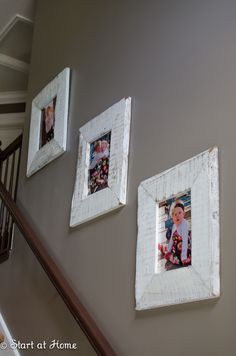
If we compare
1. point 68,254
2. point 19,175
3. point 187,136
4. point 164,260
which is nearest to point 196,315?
point 164,260

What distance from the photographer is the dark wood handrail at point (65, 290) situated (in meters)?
2.00

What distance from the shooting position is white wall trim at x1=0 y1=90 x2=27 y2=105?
18.3ft

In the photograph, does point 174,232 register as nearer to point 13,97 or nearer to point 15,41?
point 15,41

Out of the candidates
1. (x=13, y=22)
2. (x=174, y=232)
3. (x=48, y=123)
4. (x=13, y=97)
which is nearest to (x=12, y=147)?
(x=48, y=123)

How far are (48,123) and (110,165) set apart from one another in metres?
0.93

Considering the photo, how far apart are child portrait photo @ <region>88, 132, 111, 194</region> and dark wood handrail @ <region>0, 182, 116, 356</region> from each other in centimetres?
42

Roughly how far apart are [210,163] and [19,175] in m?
1.94

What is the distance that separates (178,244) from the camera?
6.33 ft

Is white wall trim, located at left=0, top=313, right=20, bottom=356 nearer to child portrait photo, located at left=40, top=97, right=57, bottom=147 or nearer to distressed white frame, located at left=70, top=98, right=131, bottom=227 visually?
distressed white frame, located at left=70, top=98, right=131, bottom=227

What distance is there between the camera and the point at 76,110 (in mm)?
2955

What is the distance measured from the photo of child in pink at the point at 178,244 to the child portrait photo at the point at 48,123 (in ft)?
4.49

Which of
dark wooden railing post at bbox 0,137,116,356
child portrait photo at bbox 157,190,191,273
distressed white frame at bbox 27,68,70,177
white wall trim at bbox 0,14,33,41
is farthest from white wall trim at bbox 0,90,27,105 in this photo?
child portrait photo at bbox 157,190,191,273

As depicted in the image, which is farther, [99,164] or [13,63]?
[13,63]

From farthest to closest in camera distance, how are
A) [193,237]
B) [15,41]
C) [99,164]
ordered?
[15,41], [99,164], [193,237]
